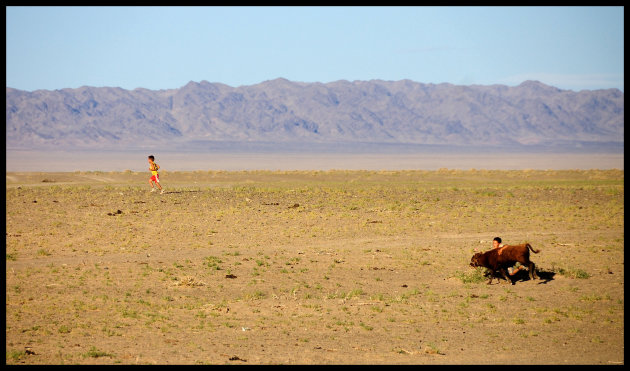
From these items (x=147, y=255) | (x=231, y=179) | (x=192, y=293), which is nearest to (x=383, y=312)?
(x=192, y=293)

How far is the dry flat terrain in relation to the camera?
1066 centimetres

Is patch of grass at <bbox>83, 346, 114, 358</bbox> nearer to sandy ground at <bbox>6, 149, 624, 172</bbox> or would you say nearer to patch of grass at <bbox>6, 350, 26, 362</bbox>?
patch of grass at <bbox>6, 350, 26, 362</bbox>

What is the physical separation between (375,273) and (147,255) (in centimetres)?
578

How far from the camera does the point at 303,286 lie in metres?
15.0

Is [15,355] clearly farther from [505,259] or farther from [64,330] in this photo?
[505,259]

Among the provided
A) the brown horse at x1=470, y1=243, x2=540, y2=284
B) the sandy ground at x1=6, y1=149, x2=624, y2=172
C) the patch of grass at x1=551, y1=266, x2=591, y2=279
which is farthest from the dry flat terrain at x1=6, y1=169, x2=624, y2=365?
the sandy ground at x1=6, y1=149, x2=624, y2=172

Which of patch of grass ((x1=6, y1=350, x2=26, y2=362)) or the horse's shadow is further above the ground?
the horse's shadow

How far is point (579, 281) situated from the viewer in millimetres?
15211

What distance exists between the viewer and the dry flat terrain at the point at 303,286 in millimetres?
10664

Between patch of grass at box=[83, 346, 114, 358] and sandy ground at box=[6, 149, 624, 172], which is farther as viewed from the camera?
sandy ground at box=[6, 149, 624, 172]

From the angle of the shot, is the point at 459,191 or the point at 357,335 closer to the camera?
the point at 357,335

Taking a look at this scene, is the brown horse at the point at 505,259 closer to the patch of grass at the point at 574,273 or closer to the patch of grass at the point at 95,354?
the patch of grass at the point at 574,273
